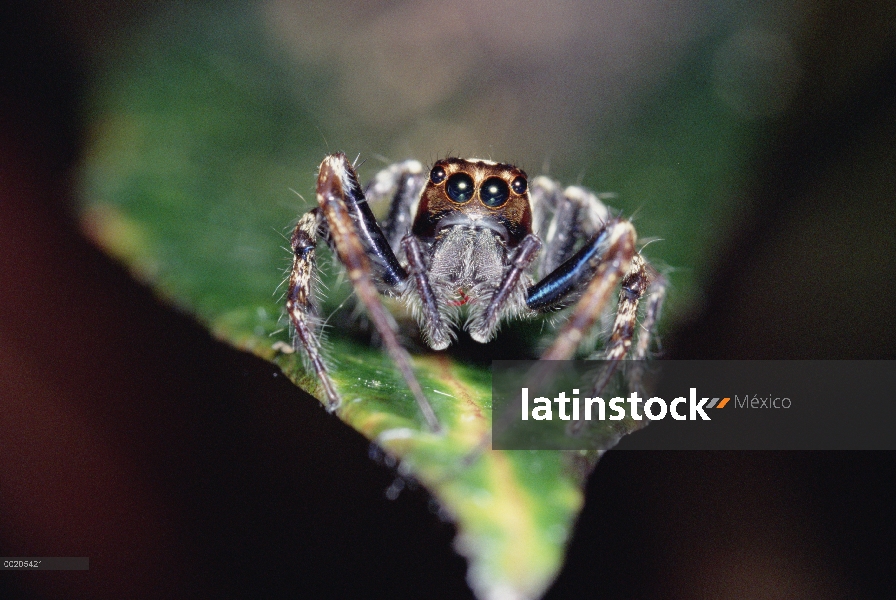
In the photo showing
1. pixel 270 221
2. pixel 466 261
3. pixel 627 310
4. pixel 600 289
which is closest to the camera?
pixel 600 289

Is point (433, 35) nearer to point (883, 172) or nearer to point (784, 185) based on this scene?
point (784, 185)

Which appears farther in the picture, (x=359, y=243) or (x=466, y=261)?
(x=466, y=261)

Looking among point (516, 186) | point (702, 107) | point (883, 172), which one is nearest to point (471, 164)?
point (516, 186)

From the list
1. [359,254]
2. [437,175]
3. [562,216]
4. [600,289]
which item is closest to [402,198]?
[437,175]

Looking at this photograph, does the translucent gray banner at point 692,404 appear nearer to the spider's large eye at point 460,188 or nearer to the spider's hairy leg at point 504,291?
the spider's hairy leg at point 504,291

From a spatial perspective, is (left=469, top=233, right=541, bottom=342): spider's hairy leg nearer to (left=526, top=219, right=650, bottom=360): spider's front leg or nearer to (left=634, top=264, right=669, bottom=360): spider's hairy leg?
(left=526, top=219, right=650, bottom=360): spider's front leg

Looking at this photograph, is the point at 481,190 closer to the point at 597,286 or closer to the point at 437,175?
the point at 437,175
